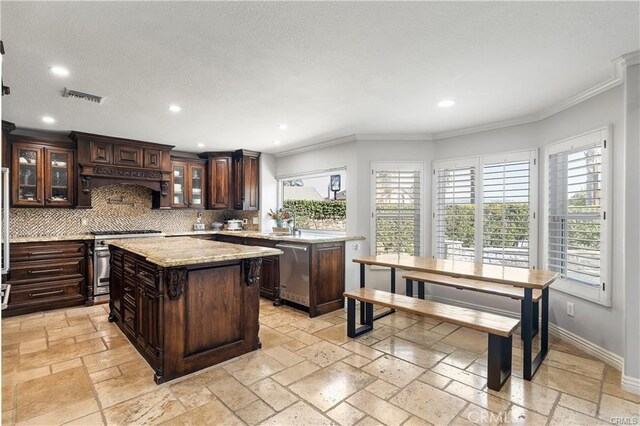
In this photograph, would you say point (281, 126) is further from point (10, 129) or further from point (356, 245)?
point (10, 129)

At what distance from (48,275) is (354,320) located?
13.2 ft

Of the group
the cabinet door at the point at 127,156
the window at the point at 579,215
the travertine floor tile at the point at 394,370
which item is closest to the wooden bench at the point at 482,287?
the window at the point at 579,215

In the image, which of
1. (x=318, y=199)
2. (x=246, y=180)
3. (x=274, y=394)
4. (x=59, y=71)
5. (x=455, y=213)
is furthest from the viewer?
(x=246, y=180)

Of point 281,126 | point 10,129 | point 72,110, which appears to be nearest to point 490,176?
point 281,126

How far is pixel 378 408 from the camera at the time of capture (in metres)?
2.29

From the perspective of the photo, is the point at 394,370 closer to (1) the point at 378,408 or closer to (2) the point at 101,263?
(1) the point at 378,408

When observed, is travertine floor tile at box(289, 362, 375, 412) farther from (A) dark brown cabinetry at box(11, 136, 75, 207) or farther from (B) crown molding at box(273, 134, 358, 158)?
(A) dark brown cabinetry at box(11, 136, 75, 207)

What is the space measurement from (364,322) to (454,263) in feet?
3.80

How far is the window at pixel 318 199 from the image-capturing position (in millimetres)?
5445

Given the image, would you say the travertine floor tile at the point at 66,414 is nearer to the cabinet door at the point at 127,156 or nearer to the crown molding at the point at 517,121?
the cabinet door at the point at 127,156

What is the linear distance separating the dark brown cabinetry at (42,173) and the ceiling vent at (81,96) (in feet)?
6.36

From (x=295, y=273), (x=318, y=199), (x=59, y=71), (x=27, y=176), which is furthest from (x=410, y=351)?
(x=27, y=176)

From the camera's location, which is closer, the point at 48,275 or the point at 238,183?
the point at 48,275

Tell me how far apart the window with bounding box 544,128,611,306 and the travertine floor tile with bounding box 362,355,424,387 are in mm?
1805
